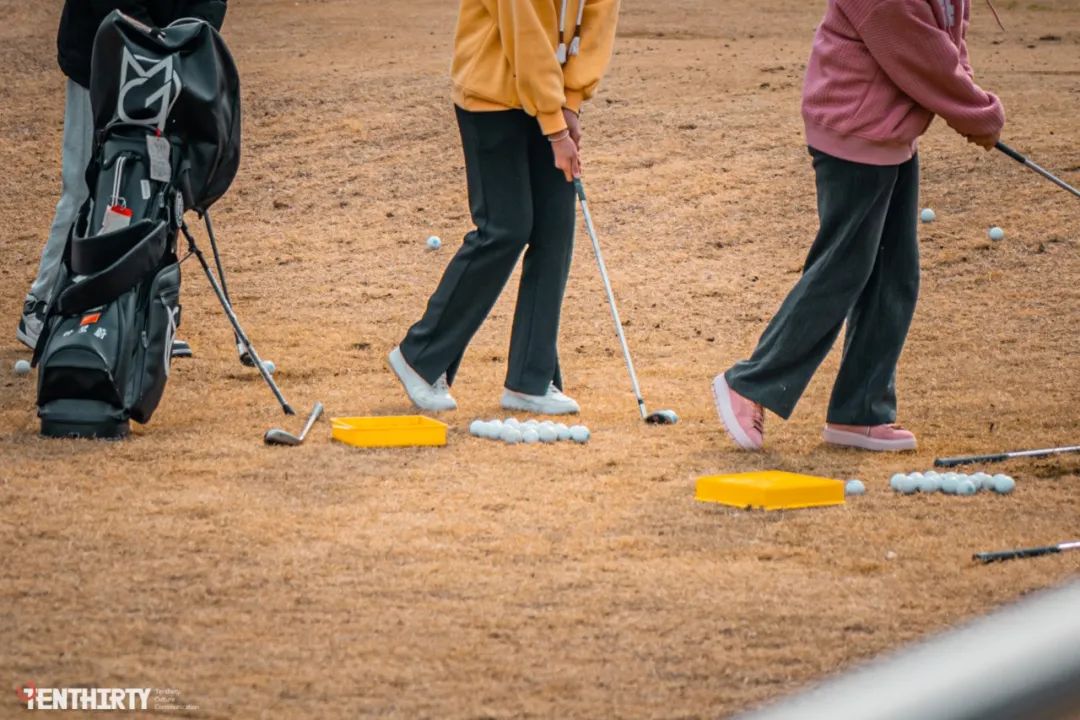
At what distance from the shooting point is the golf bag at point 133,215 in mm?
4926

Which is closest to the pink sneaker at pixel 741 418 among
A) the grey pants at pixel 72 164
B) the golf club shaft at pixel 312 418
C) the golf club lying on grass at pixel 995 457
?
the golf club lying on grass at pixel 995 457

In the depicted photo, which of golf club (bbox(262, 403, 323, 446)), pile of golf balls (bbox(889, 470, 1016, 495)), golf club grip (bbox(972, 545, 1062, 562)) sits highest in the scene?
golf club grip (bbox(972, 545, 1062, 562))

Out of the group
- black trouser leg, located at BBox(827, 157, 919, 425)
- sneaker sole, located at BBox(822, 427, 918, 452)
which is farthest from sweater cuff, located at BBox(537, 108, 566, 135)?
sneaker sole, located at BBox(822, 427, 918, 452)

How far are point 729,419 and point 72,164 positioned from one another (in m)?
3.12

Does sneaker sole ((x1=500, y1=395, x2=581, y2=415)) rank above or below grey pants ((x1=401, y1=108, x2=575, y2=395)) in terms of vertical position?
below

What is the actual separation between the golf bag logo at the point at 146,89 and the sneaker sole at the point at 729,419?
85.1 inches

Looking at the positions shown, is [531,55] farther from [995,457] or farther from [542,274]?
[995,457]

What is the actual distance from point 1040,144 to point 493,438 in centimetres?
552

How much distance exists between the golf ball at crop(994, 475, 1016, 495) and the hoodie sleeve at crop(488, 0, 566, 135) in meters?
1.89

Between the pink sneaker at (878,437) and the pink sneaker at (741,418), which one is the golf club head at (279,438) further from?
the pink sneaker at (878,437)

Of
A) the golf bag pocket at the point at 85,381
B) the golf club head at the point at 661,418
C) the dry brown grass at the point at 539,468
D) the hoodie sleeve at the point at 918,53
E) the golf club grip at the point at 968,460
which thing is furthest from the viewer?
the golf club head at the point at 661,418

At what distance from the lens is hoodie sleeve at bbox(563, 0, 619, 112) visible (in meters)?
5.38

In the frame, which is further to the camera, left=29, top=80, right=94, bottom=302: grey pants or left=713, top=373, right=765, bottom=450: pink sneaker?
left=29, top=80, right=94, bottom=302: grey pants

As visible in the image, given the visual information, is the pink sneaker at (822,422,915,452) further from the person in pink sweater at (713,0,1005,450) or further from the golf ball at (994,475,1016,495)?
the golf ball at (994,475,1016,495)
